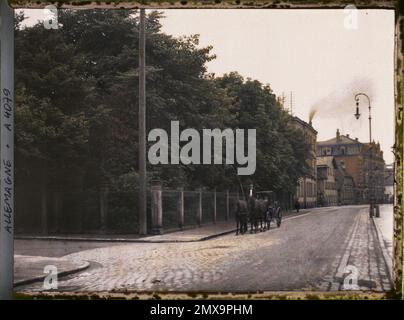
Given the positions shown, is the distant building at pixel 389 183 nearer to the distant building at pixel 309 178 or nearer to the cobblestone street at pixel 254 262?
the cobblestone street at pixel 254 262

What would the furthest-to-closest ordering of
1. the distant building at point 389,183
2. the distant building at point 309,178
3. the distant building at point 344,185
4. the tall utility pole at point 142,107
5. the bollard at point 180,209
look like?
the bollard at point 180,209
the distant building at point 344,185
the distant building at point 309,178
the tall utility pole at point 142,107
the distant building at point 389,183

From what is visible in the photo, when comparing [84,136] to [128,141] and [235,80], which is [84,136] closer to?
[128,141]

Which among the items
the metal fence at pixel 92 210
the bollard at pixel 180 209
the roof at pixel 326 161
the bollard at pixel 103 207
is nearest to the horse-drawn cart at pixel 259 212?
the metal fence at pixel 92 210

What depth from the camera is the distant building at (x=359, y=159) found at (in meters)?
5.15

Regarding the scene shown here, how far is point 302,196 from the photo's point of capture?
5.77 metres

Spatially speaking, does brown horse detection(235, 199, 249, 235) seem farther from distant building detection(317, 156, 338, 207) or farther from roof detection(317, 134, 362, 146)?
roof detection(317, 134, 362, 146)

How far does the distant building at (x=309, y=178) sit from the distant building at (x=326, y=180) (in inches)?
3.1

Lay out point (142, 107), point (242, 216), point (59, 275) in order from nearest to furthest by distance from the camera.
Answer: point (59, 275)
point (142, 107)
point (242, 216)

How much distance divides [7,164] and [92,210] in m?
1.10

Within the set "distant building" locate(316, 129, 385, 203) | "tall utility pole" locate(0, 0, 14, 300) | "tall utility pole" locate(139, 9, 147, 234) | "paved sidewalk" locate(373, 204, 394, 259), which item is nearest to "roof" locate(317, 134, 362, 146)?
"distant building" locate(316, 129, 385, 203)

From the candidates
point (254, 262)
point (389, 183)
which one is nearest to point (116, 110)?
point (254, 262)

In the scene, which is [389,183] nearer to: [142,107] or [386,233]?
[386,233]

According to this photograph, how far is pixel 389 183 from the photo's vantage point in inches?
179

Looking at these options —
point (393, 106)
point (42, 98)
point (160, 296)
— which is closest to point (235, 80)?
point (393, 106)
